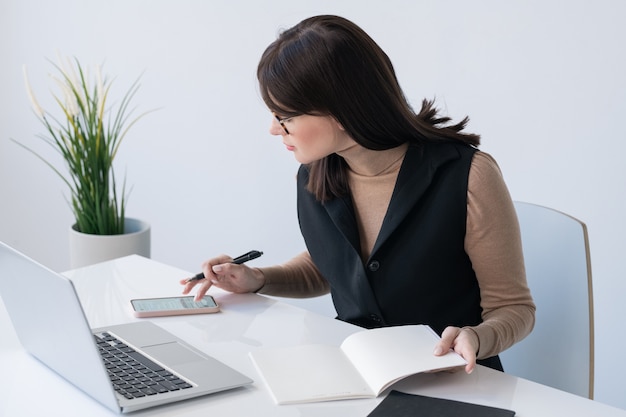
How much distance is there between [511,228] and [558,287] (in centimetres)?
20

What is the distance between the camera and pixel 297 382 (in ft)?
3.93

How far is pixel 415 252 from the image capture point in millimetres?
1562

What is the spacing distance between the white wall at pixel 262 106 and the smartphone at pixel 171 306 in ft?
3.47

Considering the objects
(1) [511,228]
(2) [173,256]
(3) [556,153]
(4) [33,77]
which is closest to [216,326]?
(1) [511,228]

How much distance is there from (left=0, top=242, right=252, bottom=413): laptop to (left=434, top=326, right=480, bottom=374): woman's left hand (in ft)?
0.98

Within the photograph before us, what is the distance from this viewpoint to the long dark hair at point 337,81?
1.48 meters

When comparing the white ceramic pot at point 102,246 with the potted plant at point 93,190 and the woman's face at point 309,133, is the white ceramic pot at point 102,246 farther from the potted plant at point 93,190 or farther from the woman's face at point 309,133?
the woman's face at point 309,133

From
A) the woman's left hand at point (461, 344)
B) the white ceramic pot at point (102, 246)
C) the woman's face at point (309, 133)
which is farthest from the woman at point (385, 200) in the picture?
the white ceramic pot at point (102, 246)

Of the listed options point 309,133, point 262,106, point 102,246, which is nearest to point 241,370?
point 309,133

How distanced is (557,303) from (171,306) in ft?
2.45

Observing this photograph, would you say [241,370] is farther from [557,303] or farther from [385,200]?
[557,303]

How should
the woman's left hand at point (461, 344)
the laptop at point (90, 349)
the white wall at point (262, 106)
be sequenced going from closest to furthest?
1. the laptop at point (90, 349)
2. the woman's left hand at point (461, 344)
3. the white wall at point (262, 106)

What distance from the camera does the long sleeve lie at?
149 cm

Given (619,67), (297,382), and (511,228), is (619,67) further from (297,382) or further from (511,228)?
(297,382)
